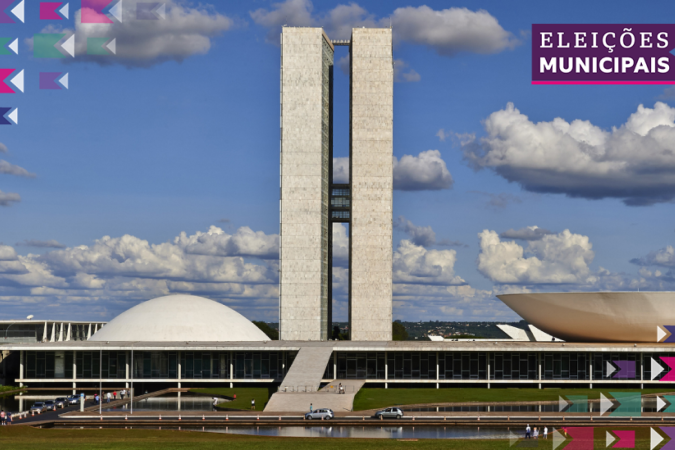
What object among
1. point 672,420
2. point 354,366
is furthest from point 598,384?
point 672,420

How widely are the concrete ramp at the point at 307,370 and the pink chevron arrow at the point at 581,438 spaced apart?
82.5 ft

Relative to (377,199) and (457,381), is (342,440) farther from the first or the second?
(377,199)

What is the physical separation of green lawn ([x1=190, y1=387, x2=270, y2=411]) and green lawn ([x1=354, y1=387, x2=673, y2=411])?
25.6 ft

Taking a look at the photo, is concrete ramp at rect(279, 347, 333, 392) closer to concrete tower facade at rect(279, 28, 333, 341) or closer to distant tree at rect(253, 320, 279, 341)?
concrete tower facade at rect(279, 28, 333, 341)

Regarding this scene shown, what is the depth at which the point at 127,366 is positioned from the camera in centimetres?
7588

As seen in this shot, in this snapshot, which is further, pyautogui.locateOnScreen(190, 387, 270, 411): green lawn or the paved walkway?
pyautogui.locateOnScreen(190, 387, 270, 411): green lawn

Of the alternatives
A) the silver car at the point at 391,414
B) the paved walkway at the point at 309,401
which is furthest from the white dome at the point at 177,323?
the silver car at the point at 391,414

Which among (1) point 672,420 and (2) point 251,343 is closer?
(1) point 672,420

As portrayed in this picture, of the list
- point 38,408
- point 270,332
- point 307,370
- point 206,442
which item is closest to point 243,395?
point 307,370

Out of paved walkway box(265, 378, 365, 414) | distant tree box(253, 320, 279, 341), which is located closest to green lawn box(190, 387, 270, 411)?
paved walkway box(265, 378, 365, 414)

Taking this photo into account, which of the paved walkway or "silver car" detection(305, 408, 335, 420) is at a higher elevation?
"silver car" detection(305, 408, 335, 420)

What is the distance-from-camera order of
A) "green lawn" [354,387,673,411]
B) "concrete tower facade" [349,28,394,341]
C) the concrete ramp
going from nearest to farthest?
"green lawn" [354,387,673,411] → the concrete ramp → "concrete tower facade" [349,28,394,341]

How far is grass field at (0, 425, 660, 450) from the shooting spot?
117 feet

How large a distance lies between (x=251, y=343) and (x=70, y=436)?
117ft
